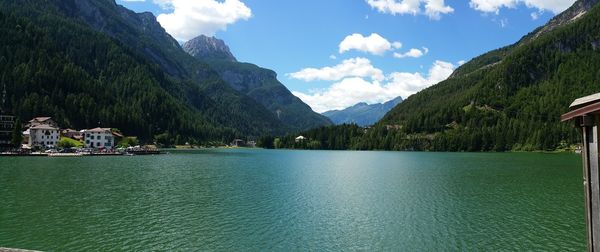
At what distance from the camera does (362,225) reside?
3909cm

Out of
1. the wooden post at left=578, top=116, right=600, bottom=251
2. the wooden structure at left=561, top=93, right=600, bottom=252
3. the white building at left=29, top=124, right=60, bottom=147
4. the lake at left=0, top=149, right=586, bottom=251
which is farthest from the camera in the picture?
the white building at left=29, top=124, right=60, bottom=147

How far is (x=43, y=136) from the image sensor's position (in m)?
184

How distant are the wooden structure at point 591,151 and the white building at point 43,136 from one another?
204 m

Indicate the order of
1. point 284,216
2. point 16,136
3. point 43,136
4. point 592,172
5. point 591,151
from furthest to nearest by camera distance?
point 43,136 → point 16,136 → point 284,216 → point 592,172 → point 591,151

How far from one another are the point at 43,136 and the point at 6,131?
1958 centimetres

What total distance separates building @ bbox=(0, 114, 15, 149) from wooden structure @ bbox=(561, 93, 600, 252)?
609 feet

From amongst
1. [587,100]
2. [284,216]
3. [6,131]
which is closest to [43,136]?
[6,131]

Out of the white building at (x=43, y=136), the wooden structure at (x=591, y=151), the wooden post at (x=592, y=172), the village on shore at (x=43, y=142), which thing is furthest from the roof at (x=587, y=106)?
the white building at (x=43, y=136)

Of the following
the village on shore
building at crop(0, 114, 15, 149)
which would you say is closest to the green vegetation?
the village on shore

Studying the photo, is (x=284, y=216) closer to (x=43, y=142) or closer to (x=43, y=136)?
(x=43, y=142)

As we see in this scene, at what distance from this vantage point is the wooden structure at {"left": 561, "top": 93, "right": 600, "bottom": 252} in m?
13.6

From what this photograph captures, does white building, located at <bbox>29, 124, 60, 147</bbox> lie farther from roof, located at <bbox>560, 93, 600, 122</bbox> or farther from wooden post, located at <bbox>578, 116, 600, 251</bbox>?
wooden post, located at <bbox>578, 116, 600, 251</bbox>

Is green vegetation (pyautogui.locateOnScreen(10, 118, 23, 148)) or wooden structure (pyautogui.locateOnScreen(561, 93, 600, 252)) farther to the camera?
green vegetation (pyautogui.locateOnScreen(10, 118, 23, 148))

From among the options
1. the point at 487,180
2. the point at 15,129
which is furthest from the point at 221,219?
the point at 15,129
